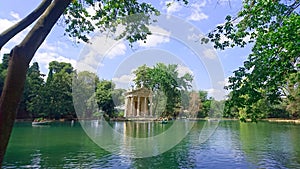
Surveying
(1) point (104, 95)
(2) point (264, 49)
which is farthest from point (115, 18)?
(1) point (104, 95)

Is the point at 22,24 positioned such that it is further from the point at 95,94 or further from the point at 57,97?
the point at 57,97

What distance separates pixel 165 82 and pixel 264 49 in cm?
3082

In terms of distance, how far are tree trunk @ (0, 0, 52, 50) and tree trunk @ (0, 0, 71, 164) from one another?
11.6 inches

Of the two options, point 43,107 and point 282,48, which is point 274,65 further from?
point 43,107

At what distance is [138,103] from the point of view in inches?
1483

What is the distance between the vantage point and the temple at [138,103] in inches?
1462

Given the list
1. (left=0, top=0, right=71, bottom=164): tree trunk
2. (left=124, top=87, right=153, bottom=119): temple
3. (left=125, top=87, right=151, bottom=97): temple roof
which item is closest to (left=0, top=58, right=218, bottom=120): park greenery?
(left=125, top=87, right=151, bottom=97): temple roof

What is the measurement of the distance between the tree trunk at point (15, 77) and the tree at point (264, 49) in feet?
14.2

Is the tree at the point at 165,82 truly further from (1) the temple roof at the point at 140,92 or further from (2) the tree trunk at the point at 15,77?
(2) the tree trunk at the point at 15,77

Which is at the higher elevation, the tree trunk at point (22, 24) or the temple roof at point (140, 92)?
the temple roof at point (140, 92)

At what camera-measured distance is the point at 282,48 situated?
555 cm

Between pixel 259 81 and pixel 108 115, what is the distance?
30457 mm

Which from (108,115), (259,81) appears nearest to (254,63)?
(259,81)

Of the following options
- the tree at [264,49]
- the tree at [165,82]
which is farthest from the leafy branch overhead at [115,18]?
the tree at [165,82]
